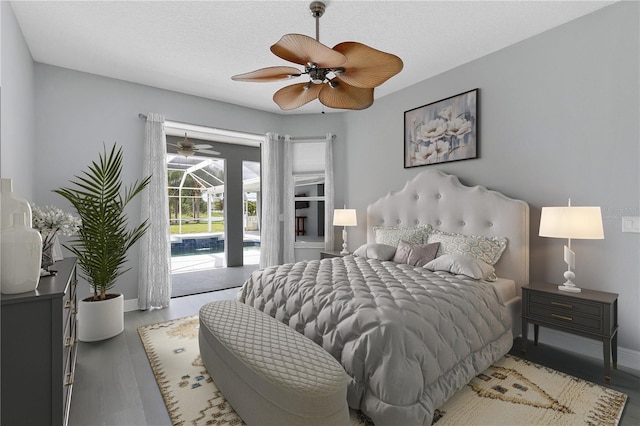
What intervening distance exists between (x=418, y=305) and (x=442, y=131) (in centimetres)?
246

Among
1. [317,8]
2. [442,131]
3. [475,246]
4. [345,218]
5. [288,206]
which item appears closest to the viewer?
[317,8]

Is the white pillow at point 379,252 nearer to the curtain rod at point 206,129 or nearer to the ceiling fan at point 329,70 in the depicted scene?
the ceiling fan at point 329,70

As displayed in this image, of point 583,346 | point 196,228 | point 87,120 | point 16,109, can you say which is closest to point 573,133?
point 583,346

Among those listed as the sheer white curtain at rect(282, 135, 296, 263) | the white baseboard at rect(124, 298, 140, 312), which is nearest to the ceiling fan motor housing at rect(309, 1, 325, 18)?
the sheer white curtain at rect(282, 135, 296, 263)

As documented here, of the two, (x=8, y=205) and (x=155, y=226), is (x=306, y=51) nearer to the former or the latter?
(x=8, y=205)

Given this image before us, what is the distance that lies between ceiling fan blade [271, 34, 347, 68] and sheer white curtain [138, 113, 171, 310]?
269 centimetres

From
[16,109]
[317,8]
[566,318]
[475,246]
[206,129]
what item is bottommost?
[566,318]

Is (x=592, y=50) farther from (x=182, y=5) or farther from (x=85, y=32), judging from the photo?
(x=85, y=32)

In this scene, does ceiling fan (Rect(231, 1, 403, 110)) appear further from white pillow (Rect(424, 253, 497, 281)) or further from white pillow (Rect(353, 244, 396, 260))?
white pillow (Rect(353, 244, 396, 260))

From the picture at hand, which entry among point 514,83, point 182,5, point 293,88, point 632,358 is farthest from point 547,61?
point 182,5

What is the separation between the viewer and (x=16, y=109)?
252 cm

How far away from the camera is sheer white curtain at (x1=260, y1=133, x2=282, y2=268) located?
193 inches

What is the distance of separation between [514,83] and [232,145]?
5.18m

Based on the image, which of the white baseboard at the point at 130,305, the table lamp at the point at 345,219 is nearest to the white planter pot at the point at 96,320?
the white baseboard at the point at 130,305
